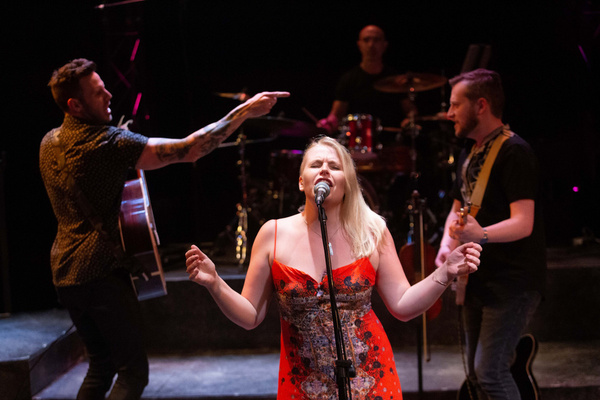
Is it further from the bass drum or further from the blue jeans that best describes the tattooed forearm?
the bass drum

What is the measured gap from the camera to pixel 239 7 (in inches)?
316

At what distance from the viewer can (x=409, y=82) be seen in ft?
20.6

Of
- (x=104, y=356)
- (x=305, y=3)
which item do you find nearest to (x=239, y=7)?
(x=305, y=3)

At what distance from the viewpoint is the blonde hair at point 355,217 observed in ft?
7.25

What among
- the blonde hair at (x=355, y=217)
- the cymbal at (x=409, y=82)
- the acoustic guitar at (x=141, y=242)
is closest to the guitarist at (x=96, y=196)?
the acoustic guitar at (x=141, y=242)

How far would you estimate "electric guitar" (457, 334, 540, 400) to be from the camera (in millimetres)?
3322

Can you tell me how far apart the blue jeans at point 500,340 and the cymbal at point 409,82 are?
12.5 ft

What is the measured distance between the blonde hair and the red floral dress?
0.10 meters

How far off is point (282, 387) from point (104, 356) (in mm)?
1314

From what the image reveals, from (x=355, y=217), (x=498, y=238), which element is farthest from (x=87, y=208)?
(x=498, y=238)

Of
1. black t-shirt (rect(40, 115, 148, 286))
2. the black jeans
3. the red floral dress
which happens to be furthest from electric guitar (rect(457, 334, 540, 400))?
black t-shirt (rect(40, 115, 148, 286))

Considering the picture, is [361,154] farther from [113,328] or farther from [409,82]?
[113,328]

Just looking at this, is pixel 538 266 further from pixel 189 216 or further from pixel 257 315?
pixel 189 216

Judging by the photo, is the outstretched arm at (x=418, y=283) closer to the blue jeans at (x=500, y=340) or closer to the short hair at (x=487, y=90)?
the blue jeans at (x=500, y=340)
